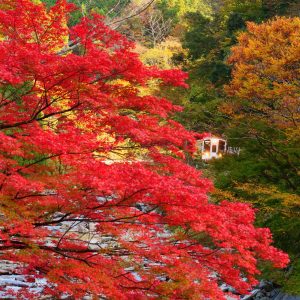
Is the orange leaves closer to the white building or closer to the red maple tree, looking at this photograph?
the red maple tree

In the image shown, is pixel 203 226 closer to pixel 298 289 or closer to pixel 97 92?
pixel 97 92

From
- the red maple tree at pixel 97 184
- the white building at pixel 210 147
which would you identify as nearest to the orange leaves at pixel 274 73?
the red maple tree at pixel 97 184

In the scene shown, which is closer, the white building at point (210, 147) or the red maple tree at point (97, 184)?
the red maple tree at point (97, 184)

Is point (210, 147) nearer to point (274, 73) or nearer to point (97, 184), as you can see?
point (274, 73)

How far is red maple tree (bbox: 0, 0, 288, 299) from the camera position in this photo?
5059 millimetres

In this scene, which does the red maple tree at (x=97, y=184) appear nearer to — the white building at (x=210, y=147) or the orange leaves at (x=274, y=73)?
the orange leaves at (x=274, y=73)

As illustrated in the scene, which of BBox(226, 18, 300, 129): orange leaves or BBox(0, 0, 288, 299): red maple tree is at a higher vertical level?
BBox(226, 18, 300, 129): orange leaves

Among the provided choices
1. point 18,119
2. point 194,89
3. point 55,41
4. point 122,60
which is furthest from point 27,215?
point 194,89

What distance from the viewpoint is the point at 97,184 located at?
4.70m

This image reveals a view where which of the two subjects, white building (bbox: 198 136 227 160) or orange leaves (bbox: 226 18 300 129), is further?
white building (bbox: 198 136 227 160)

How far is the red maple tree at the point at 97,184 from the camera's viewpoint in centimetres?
506

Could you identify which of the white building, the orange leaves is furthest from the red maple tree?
the white building

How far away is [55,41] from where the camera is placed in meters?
6.64

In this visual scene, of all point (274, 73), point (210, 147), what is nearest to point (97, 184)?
point (274, 73)
